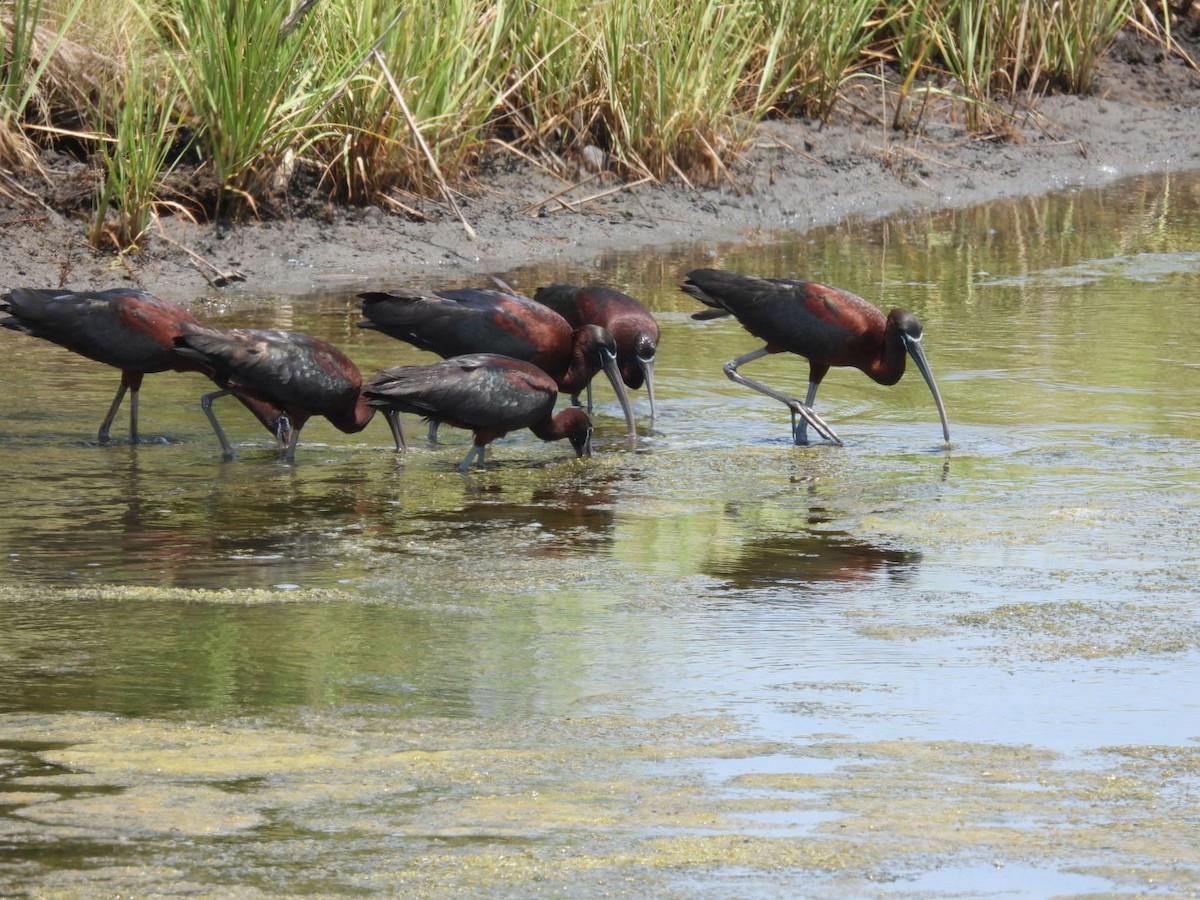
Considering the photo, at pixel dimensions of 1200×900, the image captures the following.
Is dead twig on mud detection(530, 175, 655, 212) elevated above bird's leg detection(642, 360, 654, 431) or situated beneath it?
elevated above

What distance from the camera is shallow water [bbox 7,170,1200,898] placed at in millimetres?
3516

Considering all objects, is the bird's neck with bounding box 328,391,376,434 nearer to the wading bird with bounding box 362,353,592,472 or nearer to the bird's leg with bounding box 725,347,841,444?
the wading bird with bounding box 362,353,592,472

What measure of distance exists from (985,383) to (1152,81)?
34.0 ft

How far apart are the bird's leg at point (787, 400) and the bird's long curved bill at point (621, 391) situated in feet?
2.05

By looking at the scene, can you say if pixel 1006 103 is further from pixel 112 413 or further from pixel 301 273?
pixel 112 413

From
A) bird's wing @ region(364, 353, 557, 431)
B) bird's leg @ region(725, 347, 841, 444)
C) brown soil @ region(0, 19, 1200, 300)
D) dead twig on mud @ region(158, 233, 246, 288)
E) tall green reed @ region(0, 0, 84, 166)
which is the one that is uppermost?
tall green reed @ region(0, 0, 84, 166)

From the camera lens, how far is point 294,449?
25.8 feet

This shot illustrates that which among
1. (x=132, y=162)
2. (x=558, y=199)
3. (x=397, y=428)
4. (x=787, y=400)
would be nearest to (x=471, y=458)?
(x=397, y=428)

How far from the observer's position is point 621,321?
908 centimetres

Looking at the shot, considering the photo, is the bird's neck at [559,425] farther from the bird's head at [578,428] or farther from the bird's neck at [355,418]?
the bird's neck at [355,418]

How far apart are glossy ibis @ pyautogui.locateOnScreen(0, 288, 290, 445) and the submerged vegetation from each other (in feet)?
8.95

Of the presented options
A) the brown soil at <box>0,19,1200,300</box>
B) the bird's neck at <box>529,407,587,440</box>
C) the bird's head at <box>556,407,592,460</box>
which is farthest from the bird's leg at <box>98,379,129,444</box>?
the brown soil at <box>0,19,1200,300</box>

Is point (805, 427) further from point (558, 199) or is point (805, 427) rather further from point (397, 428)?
point (558, 199)

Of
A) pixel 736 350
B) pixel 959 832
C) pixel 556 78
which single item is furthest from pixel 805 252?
pixel 959 832
